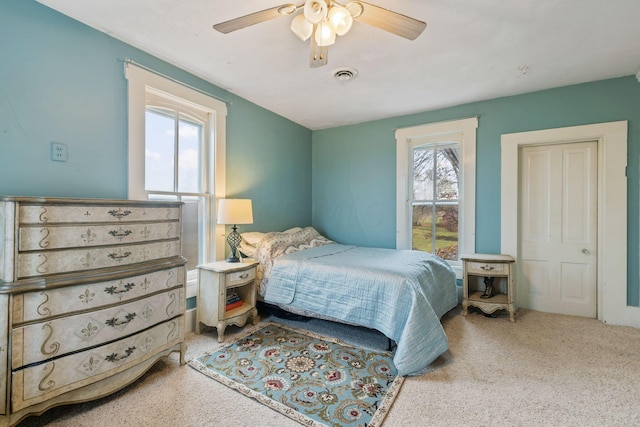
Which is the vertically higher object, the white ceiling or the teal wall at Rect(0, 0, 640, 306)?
the white ceiling

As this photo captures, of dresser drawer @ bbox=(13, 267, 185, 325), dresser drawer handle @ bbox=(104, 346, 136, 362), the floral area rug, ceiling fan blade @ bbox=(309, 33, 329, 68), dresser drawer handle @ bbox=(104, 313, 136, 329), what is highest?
ceiling fan blade @ bbox=(309, 33, 329, 68)

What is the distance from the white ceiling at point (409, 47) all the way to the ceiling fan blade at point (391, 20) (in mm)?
344

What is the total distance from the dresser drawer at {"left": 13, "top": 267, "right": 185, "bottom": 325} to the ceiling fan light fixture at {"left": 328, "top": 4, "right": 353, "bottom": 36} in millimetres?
1944

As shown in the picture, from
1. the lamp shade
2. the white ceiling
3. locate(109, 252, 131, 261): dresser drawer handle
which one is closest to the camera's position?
locate(109, 252, 131, 261): dresser drawer handle

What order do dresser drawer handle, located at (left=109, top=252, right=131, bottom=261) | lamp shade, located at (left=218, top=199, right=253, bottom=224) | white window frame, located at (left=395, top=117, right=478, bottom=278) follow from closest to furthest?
dresser drawer handle, located at (left=109, top=252, right=131, bottom=261)
lamp shade, located at (left=218, top=199, right=253, bottom=224)
white window frame, located at (left=395, top=117, right=478, bottom=278)

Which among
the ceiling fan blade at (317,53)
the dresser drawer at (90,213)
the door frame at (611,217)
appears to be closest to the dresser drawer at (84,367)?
the dresser drawer at (90,213)

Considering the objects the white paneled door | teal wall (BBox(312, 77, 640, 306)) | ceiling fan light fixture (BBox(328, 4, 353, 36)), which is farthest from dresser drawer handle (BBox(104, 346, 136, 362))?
the white paneled door

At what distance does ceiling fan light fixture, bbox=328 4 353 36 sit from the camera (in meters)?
1.57

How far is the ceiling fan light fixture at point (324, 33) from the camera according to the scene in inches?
66.4

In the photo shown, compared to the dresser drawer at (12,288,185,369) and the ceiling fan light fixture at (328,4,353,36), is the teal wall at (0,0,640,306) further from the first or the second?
the ceiling fan light fixture at (328,4,353,36)

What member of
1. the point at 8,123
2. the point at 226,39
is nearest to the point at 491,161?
the point at 226,39

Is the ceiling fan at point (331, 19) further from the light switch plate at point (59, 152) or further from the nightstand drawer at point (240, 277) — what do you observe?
the nightstand drawer at point (240, 277)

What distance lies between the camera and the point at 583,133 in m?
2.90

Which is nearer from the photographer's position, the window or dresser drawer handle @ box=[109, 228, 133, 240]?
dresser drawer handle @ box=[109, 228, 133, 240]
